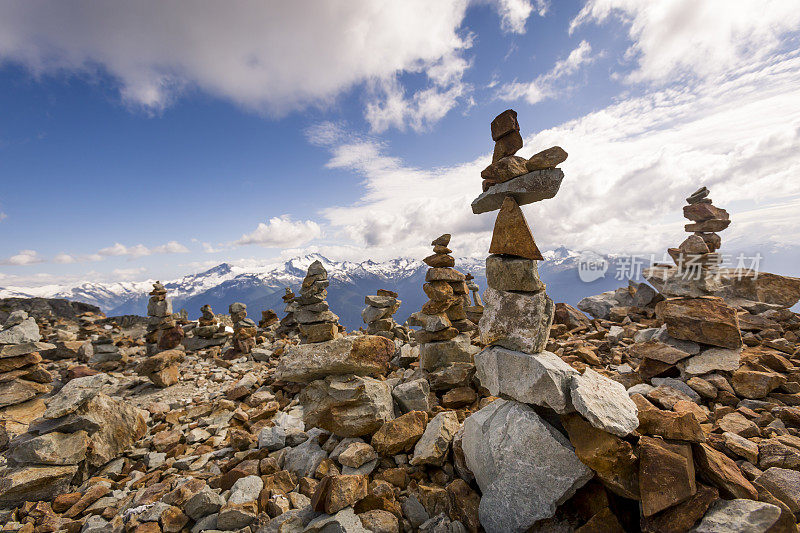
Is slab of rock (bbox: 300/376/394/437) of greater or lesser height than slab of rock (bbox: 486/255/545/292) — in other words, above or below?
below

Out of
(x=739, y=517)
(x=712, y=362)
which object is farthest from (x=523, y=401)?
(x=712, y=362)

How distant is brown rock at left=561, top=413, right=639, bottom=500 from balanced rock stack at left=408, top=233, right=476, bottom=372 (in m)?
5.86

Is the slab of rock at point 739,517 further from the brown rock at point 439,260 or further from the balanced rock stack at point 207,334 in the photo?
the balanced rock stack at point 207,334

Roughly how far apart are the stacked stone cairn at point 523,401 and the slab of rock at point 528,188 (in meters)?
0.02

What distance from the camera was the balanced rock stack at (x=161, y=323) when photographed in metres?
22.2

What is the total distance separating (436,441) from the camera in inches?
255

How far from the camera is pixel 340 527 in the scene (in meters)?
4.80

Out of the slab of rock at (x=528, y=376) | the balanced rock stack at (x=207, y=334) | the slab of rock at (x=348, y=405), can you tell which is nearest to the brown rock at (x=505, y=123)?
the slab of rock at (x=528, y=376)

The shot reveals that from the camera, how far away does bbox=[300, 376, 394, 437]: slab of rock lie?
24.8ft

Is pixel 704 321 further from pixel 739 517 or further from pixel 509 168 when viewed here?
pixel 509 168

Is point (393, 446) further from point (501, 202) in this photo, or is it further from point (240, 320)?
point (240, 320)

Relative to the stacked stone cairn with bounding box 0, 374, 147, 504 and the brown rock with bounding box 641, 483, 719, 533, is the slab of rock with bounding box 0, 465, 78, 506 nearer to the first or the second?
the stacked stone cairn with bounding box 0, 374, 147, 504

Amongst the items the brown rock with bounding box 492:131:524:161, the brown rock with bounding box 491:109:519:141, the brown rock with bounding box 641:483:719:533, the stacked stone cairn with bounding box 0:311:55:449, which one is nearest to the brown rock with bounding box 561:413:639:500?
the brown rock with bounding box 641:483:719:533

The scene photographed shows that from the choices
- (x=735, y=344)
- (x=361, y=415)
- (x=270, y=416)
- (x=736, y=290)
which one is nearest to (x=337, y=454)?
(x=361, y=415)
